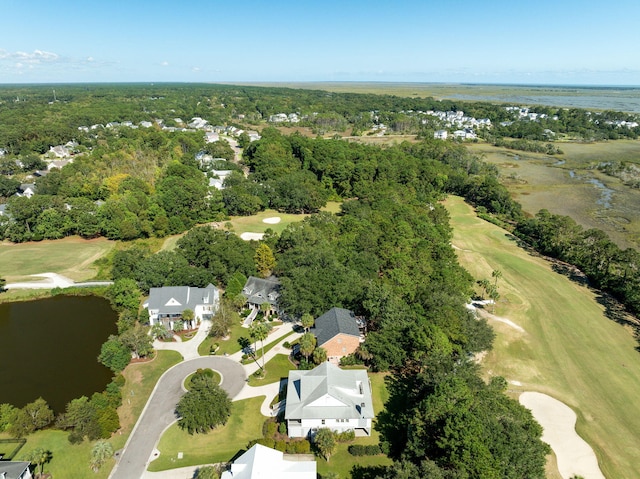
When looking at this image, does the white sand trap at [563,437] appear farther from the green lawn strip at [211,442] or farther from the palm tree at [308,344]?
the green lawn strip at [211,442]

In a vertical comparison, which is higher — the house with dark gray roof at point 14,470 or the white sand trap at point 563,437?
the house with dark gray roof at point 14,470

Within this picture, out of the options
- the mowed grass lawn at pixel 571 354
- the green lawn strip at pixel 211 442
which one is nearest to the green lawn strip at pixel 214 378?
the green lawn strip at pixel 211 442

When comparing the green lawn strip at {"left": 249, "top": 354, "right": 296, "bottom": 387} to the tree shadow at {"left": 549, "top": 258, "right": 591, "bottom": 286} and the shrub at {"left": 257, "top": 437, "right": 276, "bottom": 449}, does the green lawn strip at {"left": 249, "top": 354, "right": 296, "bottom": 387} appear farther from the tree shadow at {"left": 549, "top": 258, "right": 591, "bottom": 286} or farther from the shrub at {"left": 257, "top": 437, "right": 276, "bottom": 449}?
the tree shadow at {"left": 549, "top": 258, "right": 591, "bottom": 286}

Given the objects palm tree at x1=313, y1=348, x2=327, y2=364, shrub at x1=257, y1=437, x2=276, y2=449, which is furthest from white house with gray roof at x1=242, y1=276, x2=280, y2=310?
shrub at x1=257, y1=437, x2=276, y2=449

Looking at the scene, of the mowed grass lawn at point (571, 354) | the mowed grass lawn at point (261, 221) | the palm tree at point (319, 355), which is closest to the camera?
the mowed grass lawn at point (571, 354)

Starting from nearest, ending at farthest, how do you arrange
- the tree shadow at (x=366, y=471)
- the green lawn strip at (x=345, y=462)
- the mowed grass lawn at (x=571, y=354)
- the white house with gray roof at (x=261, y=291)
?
the tree shadow at (x=366, y=471) → the green lawn strip at (x=345, y=462) → the mowed grass lawn at (x=571, y=354) → the white house with gray roof at (x=261, y=291)

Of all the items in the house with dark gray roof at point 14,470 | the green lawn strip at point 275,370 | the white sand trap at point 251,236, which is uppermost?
the white sand trap at point 251,236

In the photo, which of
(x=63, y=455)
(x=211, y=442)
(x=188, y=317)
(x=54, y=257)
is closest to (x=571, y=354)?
(x=211, y=442)
